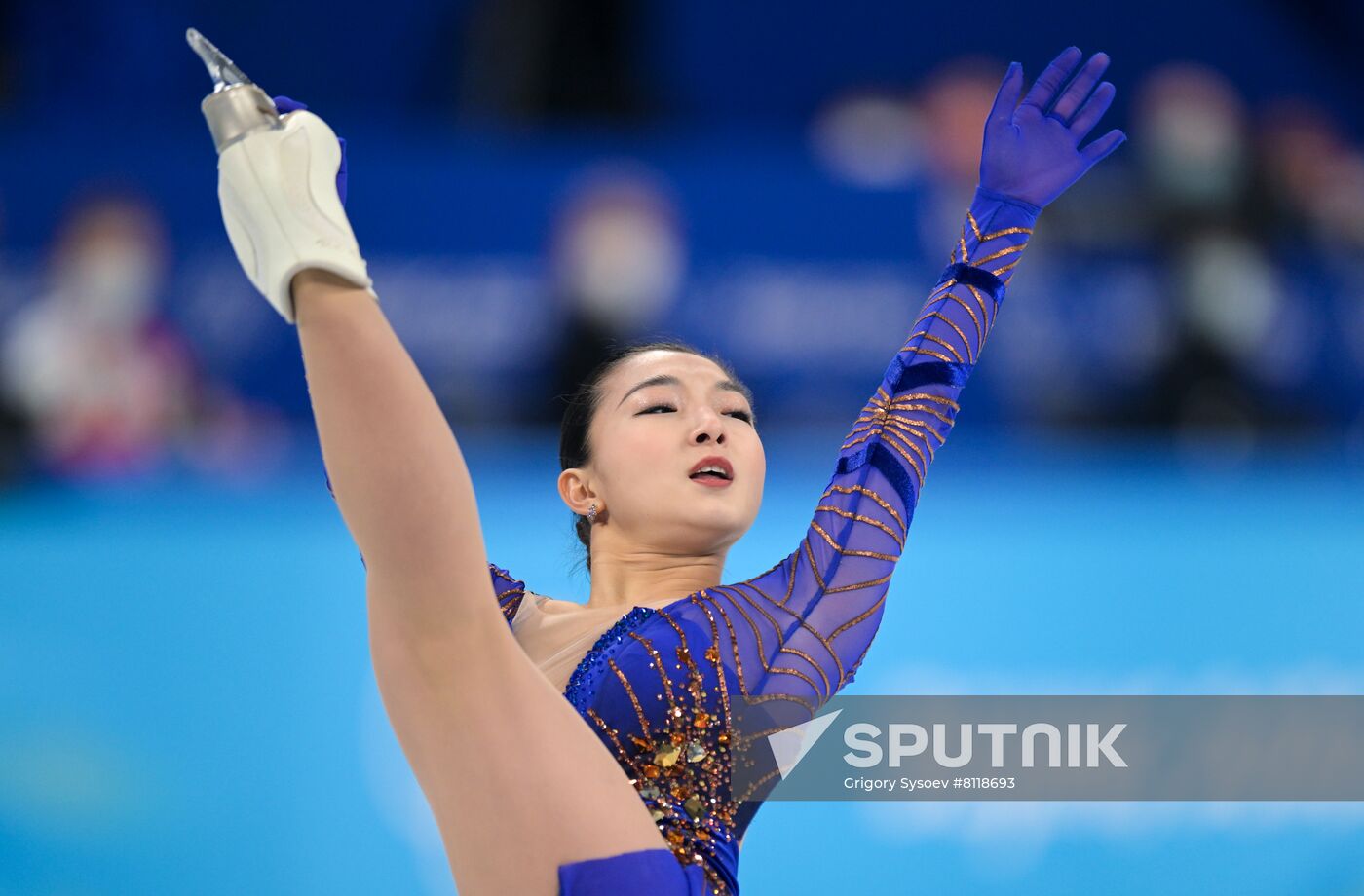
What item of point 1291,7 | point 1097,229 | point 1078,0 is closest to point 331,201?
point 1097,229

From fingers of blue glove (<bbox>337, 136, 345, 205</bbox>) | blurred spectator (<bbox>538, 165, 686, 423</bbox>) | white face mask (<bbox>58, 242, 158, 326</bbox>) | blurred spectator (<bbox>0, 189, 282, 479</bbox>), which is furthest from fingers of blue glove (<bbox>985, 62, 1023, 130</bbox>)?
white face mask (<bbox>58, 242, 158, 326</bbox>)

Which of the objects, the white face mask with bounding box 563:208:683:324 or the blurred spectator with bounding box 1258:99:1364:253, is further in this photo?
the blurred spectator with bounding box 1258:99:1364:253

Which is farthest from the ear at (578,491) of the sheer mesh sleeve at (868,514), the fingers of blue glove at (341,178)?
the fingers of blue glove at (341,178)

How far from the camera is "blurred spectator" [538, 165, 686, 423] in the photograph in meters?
5.46

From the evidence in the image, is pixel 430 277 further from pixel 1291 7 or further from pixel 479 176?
pixel 1291 7

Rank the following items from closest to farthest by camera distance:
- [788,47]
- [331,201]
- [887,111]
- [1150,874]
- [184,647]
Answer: [331,201] → [1150,874] → [184,647] → [887,111] → [788,47]

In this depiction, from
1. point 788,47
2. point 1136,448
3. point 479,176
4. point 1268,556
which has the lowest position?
point 1268,556

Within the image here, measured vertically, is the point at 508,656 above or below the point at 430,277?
below

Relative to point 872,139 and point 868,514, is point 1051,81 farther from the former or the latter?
point 872,139

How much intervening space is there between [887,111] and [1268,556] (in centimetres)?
315

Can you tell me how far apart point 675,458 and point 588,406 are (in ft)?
0.85

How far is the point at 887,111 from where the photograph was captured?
6.53 metres

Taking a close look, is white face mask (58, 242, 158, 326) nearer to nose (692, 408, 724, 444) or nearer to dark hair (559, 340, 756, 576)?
dark hair (559, 340, 756, 576)

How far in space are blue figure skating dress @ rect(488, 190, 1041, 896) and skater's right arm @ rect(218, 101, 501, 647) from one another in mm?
456
